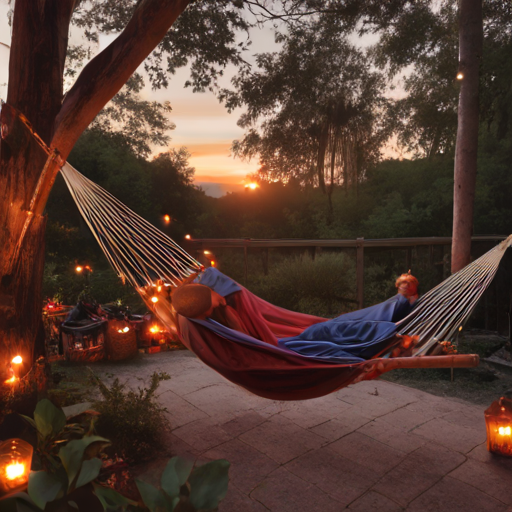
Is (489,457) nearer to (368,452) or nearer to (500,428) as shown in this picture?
(500,428)

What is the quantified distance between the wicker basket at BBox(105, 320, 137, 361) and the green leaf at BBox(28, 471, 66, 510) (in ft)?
8.07

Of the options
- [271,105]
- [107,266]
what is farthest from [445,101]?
[107,266]

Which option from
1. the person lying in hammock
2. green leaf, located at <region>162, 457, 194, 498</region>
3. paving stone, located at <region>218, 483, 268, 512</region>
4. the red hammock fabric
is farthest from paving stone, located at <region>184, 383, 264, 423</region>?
green leaf, located at <region>162, 457, 194, 498</region>

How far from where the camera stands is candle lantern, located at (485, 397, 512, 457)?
78.3 inches

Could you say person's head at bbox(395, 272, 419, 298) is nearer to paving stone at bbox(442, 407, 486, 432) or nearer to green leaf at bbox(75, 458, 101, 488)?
paving stone at bbox(442, 407, 486, 432)

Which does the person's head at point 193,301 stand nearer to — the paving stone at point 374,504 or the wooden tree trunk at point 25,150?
the wooden tree trunk at point 25,150

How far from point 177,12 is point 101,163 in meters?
5.70

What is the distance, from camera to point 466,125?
3430 millimetres

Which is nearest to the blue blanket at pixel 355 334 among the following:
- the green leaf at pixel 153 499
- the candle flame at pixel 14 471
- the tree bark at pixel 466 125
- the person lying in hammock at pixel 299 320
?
the person lying in hammock at pixel 299 320

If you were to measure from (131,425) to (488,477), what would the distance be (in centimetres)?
158

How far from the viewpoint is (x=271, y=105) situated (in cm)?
665

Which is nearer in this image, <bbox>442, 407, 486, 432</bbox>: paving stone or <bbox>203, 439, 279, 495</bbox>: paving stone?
<bbox>203, 439, 279, 495</bbox>: paving stone

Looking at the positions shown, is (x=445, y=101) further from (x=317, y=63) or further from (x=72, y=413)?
(x=72, y=413)

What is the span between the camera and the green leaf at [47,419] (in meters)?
1.53
